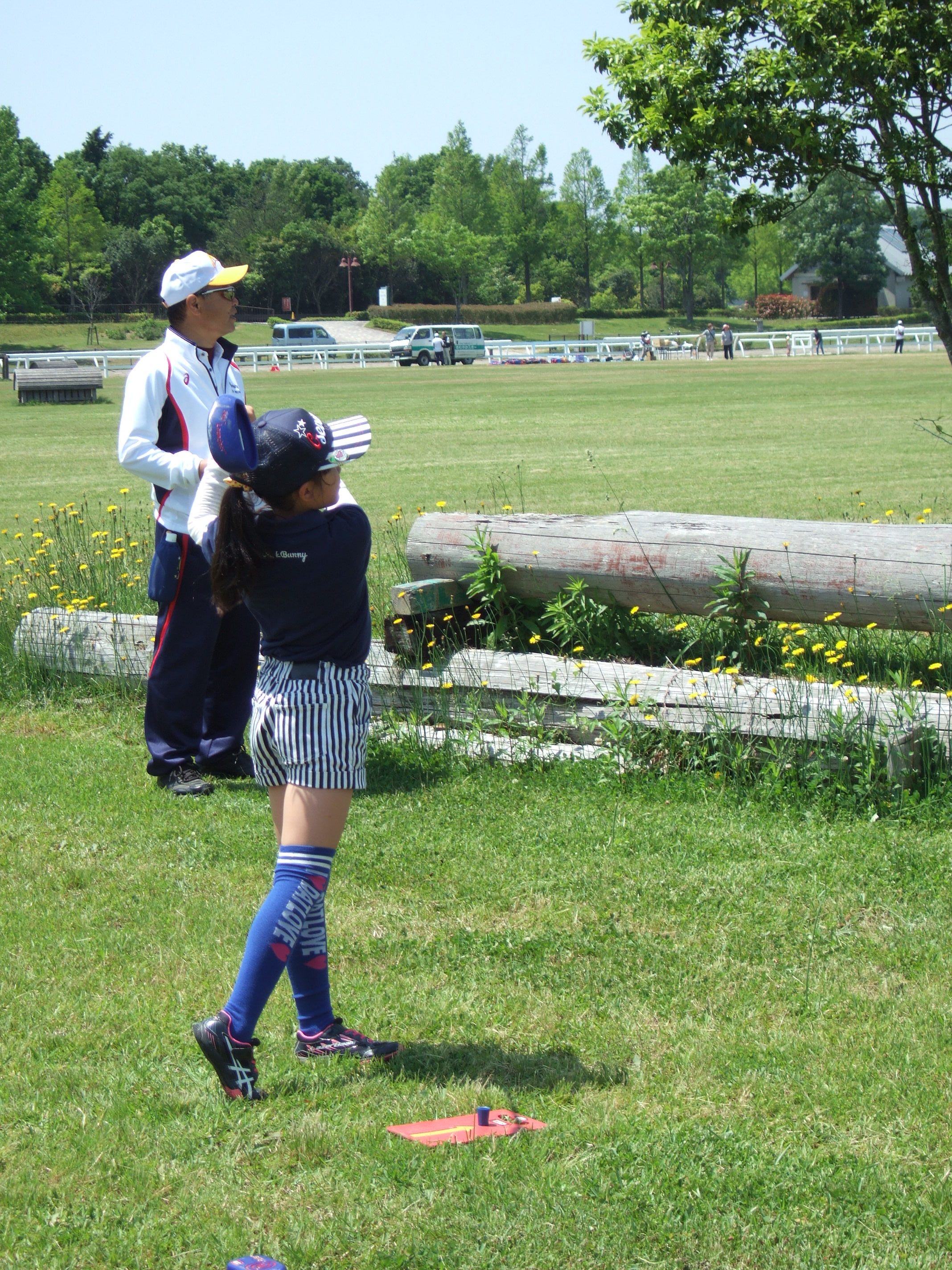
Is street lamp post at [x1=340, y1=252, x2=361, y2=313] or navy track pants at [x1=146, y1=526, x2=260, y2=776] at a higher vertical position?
street lamp post at [x1=340, y1=252, x2=361, y2=313]

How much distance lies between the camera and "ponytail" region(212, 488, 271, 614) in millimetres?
3189

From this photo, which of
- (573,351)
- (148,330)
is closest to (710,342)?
(573,351)

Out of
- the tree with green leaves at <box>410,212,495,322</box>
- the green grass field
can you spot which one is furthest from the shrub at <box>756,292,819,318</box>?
the green grass field

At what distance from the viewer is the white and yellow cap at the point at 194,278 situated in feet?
17.9

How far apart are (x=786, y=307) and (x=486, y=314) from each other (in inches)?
1008

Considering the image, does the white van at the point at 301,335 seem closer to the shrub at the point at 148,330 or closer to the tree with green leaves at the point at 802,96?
the shrub at the point at 148,330

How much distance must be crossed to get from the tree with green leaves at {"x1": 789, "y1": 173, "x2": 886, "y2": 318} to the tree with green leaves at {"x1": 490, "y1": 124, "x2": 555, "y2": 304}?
19144mm

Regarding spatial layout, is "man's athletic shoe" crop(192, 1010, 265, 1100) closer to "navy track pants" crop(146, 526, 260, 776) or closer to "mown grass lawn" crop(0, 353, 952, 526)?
"navy track pants" crop(146, 526, 260, 776)

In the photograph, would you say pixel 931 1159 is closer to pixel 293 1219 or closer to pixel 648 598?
pixel 293 1219

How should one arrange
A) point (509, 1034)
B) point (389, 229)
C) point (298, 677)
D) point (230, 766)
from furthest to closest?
point (389, 229), point (230, 766), point (509, 1034), point (298, 677)

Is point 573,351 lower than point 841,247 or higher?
lower

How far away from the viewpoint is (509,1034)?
3.52m

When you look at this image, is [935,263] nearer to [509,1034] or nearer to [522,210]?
[509,1034]

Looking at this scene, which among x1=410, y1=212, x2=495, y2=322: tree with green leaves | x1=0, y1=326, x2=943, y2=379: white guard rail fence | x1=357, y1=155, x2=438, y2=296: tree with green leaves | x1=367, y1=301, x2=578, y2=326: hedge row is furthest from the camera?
x1=357, y1=155, x2=438, y2=296: tree with green leaves
